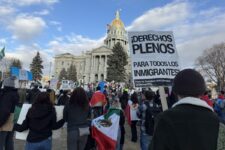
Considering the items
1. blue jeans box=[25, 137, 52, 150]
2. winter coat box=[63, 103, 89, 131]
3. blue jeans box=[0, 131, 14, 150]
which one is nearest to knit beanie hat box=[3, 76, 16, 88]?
blue jeans box=[0, 131, 14, 150]

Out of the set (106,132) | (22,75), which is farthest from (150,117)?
(22,75)

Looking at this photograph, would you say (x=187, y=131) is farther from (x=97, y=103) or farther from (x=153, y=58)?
(x=97, y=103)

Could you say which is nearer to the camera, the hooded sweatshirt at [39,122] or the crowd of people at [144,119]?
the crowd of people at [144,119]

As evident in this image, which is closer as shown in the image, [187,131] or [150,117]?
[187,131]

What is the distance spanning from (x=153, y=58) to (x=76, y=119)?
1.97 meters

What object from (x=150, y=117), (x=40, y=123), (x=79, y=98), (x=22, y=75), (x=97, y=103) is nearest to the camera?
(x=40, y=123)

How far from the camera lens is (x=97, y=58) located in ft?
406

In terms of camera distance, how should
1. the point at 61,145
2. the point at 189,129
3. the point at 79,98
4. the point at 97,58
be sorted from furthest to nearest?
A: 1. the point at 97,58
2. the point at 61,145
3. the point at 79,98
4. the point at 189,129

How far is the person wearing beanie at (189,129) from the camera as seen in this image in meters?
1.96

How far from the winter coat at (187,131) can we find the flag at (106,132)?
4.76 meters

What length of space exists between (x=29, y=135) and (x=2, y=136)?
4.63 feet

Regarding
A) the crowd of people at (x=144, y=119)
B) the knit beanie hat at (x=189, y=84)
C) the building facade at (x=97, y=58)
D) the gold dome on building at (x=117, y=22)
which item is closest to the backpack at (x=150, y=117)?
the crowd of people at (x=144, y=119)

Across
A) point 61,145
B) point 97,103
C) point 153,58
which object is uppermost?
point 153,58

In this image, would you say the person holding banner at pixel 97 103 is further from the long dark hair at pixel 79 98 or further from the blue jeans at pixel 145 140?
the long dark hair at pixel 79 98
